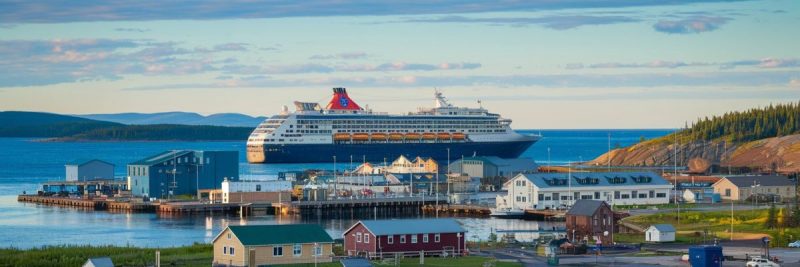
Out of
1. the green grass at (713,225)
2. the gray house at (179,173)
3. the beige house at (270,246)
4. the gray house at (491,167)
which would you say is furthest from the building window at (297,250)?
the gray house at (491,167)

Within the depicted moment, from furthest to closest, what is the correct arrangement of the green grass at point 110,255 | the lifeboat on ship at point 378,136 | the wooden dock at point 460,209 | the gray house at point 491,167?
the lifeboat on ship at point 378,136, the gray house at point 491,167, the wooden dock at point 460,209, the green grass at point 110,255

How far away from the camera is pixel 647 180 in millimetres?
68188

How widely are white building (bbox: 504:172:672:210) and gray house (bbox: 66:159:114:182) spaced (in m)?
32.9

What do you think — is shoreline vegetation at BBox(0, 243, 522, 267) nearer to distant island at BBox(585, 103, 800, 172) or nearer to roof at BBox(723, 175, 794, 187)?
roof at BBox(723, 175, 794, 187)

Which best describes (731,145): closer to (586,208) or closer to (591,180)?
(591,180)

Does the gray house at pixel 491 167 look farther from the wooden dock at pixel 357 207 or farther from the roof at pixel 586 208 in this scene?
the roof at pixel 586 208

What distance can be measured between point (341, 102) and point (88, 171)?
47.0 meters

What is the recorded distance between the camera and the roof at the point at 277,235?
36562mm

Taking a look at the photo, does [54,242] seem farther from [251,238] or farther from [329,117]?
[329,117]

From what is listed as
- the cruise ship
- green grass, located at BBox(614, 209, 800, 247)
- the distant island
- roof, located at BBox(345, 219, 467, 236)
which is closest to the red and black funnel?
the cruise ship

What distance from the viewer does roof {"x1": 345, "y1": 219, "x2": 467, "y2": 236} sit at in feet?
130

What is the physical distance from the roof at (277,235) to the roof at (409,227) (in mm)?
2314

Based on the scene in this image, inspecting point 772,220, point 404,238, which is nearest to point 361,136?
point 772,220

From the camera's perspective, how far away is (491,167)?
87688mm
